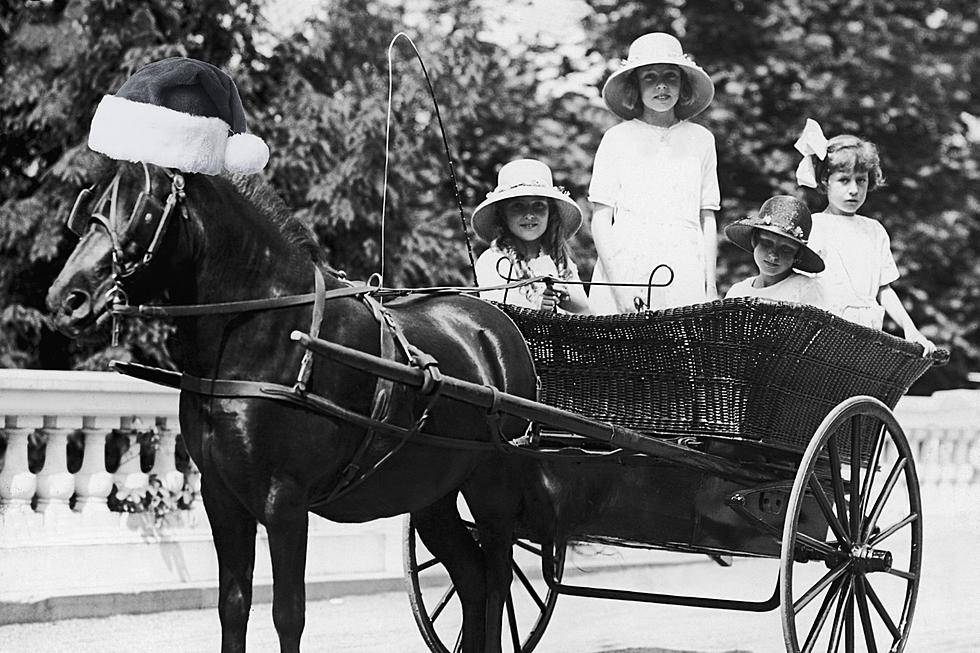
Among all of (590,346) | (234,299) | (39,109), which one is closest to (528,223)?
(590,346)

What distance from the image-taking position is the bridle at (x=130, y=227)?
4195mm

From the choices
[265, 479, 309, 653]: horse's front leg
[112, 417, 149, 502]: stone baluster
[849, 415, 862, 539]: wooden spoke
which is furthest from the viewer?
[112, 417, 149, 502]: stone baluster

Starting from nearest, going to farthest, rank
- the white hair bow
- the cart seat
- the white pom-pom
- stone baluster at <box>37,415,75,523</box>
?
the white pom-pom < the cart seat < the white hair bow < stone baluster at <box>37,415,75,523</box>

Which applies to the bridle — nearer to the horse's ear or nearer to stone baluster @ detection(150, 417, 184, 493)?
the horse's ear

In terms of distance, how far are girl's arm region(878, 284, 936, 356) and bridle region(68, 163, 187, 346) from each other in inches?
139

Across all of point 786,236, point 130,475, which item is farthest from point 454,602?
point 786,236

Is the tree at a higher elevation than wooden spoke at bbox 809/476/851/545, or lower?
higher

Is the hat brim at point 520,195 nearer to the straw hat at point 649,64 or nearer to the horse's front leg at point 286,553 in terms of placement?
the straw hat at point 649,64

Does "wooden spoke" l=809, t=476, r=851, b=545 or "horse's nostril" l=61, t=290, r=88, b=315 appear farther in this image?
"wooden spoke" l=809, t=476, r=851, b=545

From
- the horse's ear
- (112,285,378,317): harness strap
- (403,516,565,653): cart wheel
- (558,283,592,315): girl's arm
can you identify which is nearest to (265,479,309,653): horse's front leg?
(112,285,378,317): harness strap

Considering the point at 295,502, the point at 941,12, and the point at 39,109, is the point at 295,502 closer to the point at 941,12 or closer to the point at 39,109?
the point at 39,109

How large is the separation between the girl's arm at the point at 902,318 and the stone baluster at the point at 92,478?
4.21m

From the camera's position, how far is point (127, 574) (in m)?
7.78

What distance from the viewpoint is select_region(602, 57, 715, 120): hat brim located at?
6.30 m
